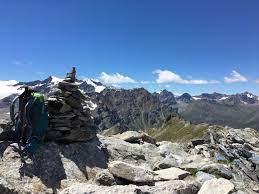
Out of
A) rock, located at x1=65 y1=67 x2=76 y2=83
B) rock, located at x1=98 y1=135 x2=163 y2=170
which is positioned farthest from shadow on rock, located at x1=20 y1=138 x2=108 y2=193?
rock, located at x1=65 y1=67 x2=76 y2=83

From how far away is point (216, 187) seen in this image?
20.9m

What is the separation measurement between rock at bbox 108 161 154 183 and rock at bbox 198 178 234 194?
317 centimetres

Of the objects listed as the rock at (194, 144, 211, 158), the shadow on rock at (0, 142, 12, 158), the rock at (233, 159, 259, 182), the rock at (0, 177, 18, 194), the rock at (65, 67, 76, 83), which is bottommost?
the rock at (233, 159, 259, 182)

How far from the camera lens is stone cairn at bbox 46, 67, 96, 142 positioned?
2383 cm

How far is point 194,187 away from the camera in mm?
20797

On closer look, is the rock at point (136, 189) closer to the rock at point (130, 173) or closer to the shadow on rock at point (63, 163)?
the rock at point (130, 173)

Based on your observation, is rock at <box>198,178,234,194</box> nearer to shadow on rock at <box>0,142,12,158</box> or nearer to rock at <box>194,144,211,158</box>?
shadow on rock at <box>0,142,12,158</box>

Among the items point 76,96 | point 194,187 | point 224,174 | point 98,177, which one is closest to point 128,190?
point 98,177

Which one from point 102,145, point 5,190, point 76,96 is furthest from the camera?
point 102,145

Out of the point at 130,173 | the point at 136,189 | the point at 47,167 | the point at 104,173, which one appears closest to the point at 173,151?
the point at 130,173

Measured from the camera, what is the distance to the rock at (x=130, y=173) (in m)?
20.4

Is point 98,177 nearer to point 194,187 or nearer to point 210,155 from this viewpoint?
point 194,187

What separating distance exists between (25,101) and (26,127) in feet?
5.33


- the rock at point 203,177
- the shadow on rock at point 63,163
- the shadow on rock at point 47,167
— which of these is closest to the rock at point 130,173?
the shadow on rock at point 63,163
